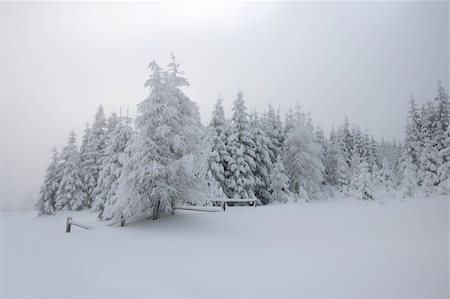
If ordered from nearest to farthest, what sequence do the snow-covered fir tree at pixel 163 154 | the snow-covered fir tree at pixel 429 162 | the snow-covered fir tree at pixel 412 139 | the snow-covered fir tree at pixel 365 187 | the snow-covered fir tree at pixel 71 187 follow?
the snow-covered fir tree at pixel 163 154
the snow-covered fir tree at pixel 365 187
the snow-covered fir tree at pixel 429 162
the snow-covered fir tree at pixel 71 187
the snow-covered fir tree at pixel 412 139

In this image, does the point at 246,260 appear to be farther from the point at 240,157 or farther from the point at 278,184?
the point at 278,184

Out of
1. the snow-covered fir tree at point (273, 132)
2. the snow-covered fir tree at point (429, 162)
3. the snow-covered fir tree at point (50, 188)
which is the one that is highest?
the snow-covered fir tree at point (273, 132)

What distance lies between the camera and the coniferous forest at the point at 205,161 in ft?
57.5

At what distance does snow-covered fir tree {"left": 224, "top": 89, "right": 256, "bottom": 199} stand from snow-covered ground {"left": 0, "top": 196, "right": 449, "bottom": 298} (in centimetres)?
1347

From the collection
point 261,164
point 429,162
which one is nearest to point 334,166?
point 429,162

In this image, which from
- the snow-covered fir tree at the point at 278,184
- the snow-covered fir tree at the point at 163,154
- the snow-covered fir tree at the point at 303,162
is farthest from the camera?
the snow-covered fir tree at the point at 303,162

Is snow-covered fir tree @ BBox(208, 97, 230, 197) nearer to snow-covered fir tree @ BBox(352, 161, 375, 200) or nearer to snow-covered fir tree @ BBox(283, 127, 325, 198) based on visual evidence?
snow-covered fir tree @ BBox(283, 127, 325, 198)

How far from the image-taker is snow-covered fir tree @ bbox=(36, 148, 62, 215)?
3822cm

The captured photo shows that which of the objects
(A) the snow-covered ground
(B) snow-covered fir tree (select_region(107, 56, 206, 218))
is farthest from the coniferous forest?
(A) the snow-covered ground

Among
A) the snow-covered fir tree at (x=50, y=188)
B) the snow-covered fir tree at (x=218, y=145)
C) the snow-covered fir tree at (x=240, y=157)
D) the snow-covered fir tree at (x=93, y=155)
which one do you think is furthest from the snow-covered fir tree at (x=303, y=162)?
the snow-covered fir tree at (x=50, y=188)

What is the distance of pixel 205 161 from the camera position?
1898 cm

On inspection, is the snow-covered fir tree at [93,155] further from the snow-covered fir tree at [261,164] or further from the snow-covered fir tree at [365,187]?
the snow-covered fir tree at [365,187]

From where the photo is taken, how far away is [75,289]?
779 cm

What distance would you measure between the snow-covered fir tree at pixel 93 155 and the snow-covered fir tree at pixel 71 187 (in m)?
0.77
